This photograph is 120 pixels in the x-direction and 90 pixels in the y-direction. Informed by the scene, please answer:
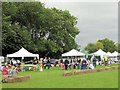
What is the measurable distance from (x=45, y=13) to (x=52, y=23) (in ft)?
8.41

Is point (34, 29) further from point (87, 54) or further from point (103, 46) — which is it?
point (103, 46)

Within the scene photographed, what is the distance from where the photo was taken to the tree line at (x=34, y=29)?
53309 millimetres

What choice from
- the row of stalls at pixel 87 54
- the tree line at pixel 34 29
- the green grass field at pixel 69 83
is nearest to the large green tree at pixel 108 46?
the row of stalls at pixel 87 54

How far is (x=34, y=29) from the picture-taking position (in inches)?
2456

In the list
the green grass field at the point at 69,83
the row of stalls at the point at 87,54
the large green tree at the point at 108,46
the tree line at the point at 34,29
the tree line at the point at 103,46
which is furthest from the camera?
the large green tree at the point at 108,46

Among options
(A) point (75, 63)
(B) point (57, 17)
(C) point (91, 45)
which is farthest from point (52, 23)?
(C) point (91, 45)

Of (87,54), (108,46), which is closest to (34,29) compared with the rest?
(87,54)

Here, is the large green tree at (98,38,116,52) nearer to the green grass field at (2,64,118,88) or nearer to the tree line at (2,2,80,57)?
the tree line at (2,2,80,57)

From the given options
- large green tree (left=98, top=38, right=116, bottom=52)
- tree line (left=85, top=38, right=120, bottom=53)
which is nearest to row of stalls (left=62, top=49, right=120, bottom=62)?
tree line (left=85, top=38, right=120, bottom=53)

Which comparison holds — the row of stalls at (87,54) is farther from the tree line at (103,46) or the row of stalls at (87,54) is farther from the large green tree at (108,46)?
the large green tree at (108,46)

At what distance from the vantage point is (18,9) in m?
58.6

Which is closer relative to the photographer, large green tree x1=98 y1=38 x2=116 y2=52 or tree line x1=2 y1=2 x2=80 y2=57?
tree line x1=2 y1=2 x2=80 y2=57

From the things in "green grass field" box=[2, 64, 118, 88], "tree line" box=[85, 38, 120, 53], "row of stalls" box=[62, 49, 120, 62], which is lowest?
"green grass field" box=[2, 64, 118, 88]

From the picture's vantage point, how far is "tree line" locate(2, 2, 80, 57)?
53.3 meters
